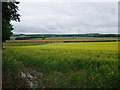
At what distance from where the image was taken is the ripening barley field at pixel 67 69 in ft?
17.8

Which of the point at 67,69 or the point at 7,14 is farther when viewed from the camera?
the point at 7,14

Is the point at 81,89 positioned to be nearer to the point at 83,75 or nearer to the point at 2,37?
the point at 83,75

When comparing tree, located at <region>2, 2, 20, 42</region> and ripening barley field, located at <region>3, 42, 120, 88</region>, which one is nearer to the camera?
ripening barley field, located at <region>3, 42, 120, 88</region>

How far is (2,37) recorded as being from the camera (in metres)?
11.9

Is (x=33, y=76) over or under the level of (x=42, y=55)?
under

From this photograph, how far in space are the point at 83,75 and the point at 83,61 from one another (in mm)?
1034

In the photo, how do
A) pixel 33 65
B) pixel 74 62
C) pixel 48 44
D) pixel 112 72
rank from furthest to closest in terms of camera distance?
pixel 48 44, pixel 33 65, pixel 74 62, pixel 112 72

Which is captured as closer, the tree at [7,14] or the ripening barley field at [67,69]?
the ripening barley field at [67,69]

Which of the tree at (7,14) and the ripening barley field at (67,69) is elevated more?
the tree at (7,14)

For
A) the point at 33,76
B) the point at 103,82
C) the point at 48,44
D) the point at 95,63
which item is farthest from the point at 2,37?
the point at 103,82

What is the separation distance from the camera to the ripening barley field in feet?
17.8

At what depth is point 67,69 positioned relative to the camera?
6.55 metres

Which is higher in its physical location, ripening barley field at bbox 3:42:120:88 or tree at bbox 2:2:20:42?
tree at bbox 2:2:20:42

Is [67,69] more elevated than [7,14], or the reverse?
[7,14]
